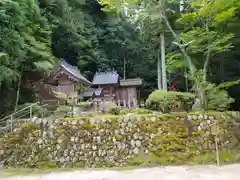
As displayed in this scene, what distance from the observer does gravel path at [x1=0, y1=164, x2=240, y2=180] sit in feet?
23.5

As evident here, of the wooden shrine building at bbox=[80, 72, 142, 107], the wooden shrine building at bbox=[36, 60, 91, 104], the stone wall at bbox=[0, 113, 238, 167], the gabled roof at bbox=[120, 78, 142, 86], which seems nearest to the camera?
the stone wall at bbox=[0, 113, 238, 167]

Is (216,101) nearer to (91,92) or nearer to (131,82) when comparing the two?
(91,92)

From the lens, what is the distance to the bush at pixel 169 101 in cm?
1178

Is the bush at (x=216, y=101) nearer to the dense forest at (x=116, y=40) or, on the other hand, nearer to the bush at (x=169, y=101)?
the dense forest at (x=116, y=40)

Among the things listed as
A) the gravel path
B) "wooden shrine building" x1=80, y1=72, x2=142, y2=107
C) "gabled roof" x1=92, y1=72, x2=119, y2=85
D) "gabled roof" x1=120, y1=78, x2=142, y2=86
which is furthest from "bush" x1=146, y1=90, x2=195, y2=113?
"gabled roof" x1=120, y1=78, x2=142, y2=86

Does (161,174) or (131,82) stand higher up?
(131,82)

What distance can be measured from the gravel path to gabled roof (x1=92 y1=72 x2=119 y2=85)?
1529 cm

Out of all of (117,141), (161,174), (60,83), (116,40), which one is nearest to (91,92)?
(60,83)

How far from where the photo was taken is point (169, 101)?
11.9m

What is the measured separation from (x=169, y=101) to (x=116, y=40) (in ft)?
58.1

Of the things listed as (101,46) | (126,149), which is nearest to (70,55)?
(101,46)

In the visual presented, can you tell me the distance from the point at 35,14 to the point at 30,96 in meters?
5.43

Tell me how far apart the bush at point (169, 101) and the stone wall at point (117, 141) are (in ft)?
4.79

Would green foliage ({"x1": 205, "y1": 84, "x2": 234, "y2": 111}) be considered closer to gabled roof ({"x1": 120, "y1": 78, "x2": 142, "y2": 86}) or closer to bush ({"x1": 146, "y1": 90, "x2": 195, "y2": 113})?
bush ({"x1": 146, "y1": 90, "x2": 195, "y2": 113})
